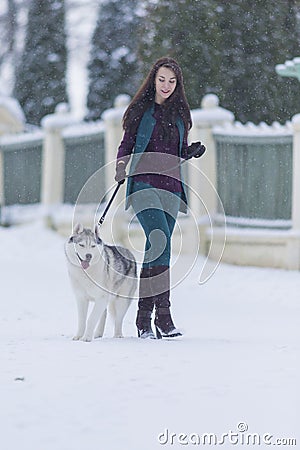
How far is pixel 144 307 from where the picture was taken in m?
6.22

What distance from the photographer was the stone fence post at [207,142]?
13445mm

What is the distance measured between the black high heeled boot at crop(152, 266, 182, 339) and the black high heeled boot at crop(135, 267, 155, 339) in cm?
5

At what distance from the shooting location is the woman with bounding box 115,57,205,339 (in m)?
6.05

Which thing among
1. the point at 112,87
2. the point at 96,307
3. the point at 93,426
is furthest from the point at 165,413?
the point at 112,87

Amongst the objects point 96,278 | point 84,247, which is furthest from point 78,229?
point 96,278

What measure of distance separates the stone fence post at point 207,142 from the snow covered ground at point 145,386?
565 centimetres

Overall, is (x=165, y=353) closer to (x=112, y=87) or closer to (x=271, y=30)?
(x=271, y=30)

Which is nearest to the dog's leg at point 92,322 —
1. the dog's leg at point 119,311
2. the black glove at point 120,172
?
the dog's leg at point 119,311

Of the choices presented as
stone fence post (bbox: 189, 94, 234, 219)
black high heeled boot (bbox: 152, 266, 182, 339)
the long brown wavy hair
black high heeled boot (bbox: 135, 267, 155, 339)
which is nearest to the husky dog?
black high heeled boot (bbox: 135, 267, 155, 339)

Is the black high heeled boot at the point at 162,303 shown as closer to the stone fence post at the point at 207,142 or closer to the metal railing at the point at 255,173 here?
the metal railing at the point at 255,173

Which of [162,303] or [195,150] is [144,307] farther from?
[195,150]

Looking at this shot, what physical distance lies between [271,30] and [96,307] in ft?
36.6

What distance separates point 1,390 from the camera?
4.37 m

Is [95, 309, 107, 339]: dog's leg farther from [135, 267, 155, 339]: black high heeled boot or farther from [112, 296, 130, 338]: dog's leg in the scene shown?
[135, 267, 155, 339]: black high heeled boot
